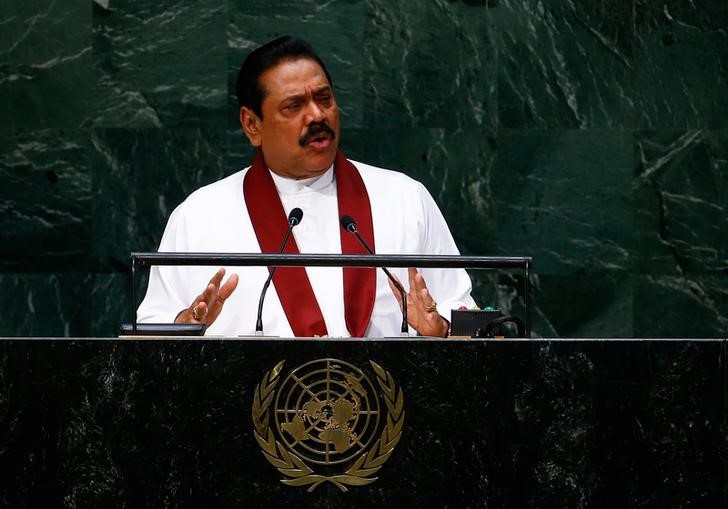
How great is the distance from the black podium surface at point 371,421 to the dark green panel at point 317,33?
3.20 meters

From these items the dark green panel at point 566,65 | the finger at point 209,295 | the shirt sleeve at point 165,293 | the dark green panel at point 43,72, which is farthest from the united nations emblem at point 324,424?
the dark green panel at point 43,72

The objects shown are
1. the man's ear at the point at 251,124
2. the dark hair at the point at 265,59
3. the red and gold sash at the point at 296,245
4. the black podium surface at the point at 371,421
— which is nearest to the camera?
the black podium surface at the point at 371,421

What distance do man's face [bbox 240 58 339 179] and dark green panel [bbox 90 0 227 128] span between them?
1.21 metres

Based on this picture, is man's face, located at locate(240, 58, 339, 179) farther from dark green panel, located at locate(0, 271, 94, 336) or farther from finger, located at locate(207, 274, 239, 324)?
dark green panel, located at locate(0, 271, 94, 336)

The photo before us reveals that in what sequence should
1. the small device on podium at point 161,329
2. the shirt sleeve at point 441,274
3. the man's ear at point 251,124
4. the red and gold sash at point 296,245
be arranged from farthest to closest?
the man's ear at point 251,124, the shirt sleeve at point 441,274, the red and gold sash at point 296,245, the small device on podium at point 161,329

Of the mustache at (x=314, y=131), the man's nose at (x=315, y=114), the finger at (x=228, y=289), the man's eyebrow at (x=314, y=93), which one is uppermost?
the man's eyebrow at (x=314, y=93)

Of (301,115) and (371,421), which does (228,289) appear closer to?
(301,115)

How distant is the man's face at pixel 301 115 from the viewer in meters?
4.69

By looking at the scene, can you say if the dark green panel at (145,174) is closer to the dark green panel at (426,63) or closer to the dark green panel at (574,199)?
the dark green panel at (426,63)

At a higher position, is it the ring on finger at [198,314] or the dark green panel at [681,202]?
the dark green panel at [681,202]

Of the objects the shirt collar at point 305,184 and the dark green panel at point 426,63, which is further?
the dark green panel at point 426,63

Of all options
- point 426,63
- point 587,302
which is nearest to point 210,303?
point 426,63

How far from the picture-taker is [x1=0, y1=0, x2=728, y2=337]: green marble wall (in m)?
5.92

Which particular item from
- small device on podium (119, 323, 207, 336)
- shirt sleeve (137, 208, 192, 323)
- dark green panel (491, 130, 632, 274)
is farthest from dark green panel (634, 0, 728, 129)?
small device on podium (119, 323, 207, 336)
